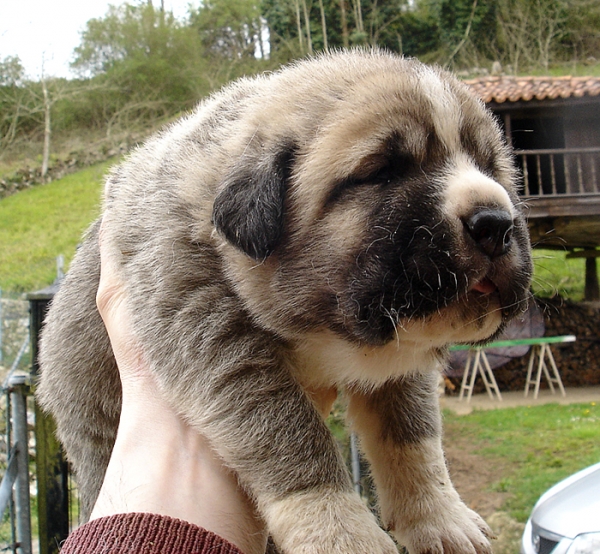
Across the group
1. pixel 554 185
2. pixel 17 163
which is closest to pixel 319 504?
pixel 554 185

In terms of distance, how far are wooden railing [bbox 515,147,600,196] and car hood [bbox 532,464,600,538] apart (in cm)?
394

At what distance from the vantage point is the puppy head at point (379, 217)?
4.80 ft

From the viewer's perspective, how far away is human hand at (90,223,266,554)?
71.2 inches

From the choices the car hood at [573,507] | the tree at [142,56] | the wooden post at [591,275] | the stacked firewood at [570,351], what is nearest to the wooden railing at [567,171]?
the wooden post at [591,275]

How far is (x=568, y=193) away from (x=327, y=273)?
6.16m

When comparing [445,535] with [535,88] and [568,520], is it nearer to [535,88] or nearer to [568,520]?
[568,520]

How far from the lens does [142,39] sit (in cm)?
1286

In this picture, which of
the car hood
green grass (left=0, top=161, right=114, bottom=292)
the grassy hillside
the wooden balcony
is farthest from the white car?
green grass (left=0, top=161, right=114, bottom=292)

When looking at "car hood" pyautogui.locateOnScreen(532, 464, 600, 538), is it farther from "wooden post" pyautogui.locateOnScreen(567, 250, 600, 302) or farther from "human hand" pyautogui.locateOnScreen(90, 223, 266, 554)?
"wooden post" pyautogui.locateOnScreen(567, 250, 600, 302)

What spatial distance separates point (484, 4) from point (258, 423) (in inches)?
339

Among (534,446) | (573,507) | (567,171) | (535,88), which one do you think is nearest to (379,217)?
(573,507)

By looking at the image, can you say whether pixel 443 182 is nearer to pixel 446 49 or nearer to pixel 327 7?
pixel 327 7

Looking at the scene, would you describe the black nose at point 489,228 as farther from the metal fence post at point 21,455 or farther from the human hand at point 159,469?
the metal fence post at point 21,455

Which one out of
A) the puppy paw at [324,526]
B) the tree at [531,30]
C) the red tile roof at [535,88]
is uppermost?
the tree at [531,30]
